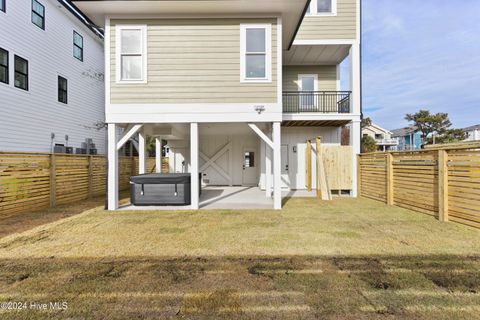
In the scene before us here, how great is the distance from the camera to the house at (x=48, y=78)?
8.78 metres

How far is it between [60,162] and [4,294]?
575cm

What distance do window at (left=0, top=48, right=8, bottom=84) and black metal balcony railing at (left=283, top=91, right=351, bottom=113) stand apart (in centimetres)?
1089

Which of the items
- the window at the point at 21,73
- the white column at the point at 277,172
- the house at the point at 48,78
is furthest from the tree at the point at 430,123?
the window at the point at 21,73

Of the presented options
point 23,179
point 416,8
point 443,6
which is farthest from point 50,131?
point 443,6

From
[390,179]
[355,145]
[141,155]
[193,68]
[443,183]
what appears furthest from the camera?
[355,145]

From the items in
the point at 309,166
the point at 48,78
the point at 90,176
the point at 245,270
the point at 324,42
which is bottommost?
the point at 245,270

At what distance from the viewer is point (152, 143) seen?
20922mm

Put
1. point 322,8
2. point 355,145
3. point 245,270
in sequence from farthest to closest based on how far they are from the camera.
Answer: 1. point 322,8
2. point 355,145
3. point 245,270

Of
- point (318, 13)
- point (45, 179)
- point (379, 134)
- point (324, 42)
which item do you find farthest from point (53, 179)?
point (379, 134)

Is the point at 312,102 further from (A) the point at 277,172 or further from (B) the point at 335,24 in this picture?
(A) the point at 277,172

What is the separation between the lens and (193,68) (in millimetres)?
6445

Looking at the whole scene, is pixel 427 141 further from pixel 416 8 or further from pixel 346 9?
pixel 346 9

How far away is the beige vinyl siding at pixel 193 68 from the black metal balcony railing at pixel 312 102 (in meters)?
4.18

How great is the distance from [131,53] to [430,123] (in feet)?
119
